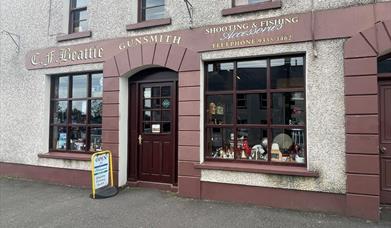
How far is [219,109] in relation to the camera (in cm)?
652

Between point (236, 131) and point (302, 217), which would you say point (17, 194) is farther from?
point (302, 217)

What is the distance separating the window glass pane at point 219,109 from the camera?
21.1ft

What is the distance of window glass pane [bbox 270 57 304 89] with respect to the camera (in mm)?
5848

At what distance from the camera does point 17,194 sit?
7066 mm

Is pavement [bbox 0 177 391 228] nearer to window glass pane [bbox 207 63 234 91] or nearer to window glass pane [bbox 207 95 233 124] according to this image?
window glass pane [bbox 207 95 233 124]

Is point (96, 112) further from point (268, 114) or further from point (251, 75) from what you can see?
point (268, 114)

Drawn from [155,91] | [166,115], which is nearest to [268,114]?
[166,115]

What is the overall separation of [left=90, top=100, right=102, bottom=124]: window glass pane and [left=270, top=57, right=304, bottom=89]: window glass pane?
438 cm

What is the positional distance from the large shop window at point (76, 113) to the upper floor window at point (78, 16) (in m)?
1.33

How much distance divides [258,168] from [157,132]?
8.50 ft

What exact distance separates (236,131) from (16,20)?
728 cm

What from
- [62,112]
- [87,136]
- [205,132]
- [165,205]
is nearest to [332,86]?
[205,132]

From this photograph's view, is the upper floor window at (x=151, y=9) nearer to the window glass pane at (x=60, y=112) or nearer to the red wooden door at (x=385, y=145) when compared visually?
the window glass pane at (x=60, y=112)

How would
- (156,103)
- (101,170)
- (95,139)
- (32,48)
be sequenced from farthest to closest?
(32,48), (95,139), (156,103), (101,170)
